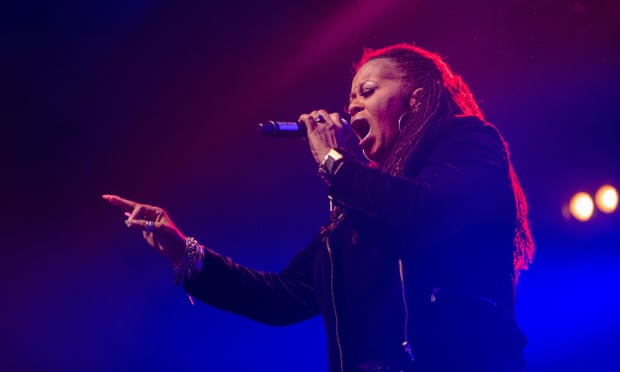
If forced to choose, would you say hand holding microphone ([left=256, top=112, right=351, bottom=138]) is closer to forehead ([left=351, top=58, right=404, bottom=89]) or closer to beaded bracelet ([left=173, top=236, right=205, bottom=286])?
forehead ([left=351, top=58, right=404, bottom=89])

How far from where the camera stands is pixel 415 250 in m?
1.77

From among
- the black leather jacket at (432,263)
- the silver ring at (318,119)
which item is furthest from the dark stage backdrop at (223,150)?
the black leather jacket at (432,263)

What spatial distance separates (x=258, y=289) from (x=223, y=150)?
2.39 meters

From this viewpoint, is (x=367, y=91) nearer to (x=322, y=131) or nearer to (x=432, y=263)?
(x=322, y=131)

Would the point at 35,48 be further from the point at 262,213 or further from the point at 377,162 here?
the point at 377,162

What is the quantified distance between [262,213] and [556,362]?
2.61 metres

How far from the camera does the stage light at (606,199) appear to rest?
535 centimetres

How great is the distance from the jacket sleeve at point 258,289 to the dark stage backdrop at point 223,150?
197 centimetres

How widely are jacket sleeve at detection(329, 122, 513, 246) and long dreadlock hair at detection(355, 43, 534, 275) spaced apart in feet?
0.37

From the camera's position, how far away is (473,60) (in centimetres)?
486

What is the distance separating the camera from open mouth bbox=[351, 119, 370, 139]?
2.33 m

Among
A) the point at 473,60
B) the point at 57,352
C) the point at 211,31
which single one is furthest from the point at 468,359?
the point at 473,60

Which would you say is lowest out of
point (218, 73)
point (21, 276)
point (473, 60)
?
point (21, 276)

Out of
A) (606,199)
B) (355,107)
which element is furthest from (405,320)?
(606,199)
